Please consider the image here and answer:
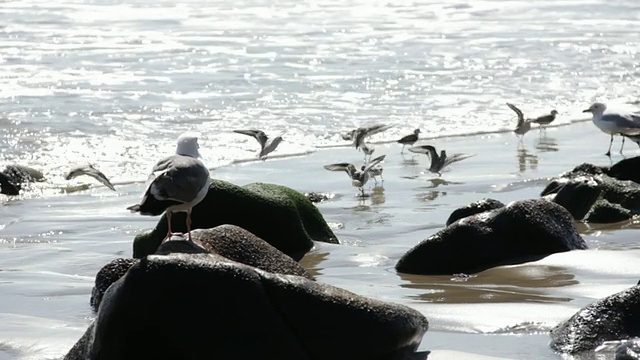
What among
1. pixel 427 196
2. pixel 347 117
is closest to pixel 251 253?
pixel 427 196

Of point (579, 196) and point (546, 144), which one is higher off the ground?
point (579, 196)

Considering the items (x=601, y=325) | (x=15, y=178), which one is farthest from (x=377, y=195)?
(x=601, y=325)

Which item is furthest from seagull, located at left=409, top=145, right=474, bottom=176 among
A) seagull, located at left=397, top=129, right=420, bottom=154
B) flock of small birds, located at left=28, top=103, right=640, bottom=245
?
seagull, located at left=397, top=129, right=420, bottom=154

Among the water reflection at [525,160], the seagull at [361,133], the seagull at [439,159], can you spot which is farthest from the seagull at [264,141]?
the water reflection at [525,160]

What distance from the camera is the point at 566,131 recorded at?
47.3 feet

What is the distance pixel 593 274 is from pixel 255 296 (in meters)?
2.80

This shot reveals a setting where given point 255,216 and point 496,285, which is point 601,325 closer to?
point 496,285

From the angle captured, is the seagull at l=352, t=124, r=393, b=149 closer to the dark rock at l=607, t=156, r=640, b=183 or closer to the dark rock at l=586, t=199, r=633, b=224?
the dark rock at l=607, t=156, r=640, b=183

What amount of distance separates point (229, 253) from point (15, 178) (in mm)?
5129

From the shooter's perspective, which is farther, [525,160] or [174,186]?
[525,160]

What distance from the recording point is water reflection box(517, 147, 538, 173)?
38.9 feet

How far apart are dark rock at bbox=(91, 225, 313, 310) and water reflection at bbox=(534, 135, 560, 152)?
712 cm

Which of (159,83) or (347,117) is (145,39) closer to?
(159,83)

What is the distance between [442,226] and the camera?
9109 millimetres
